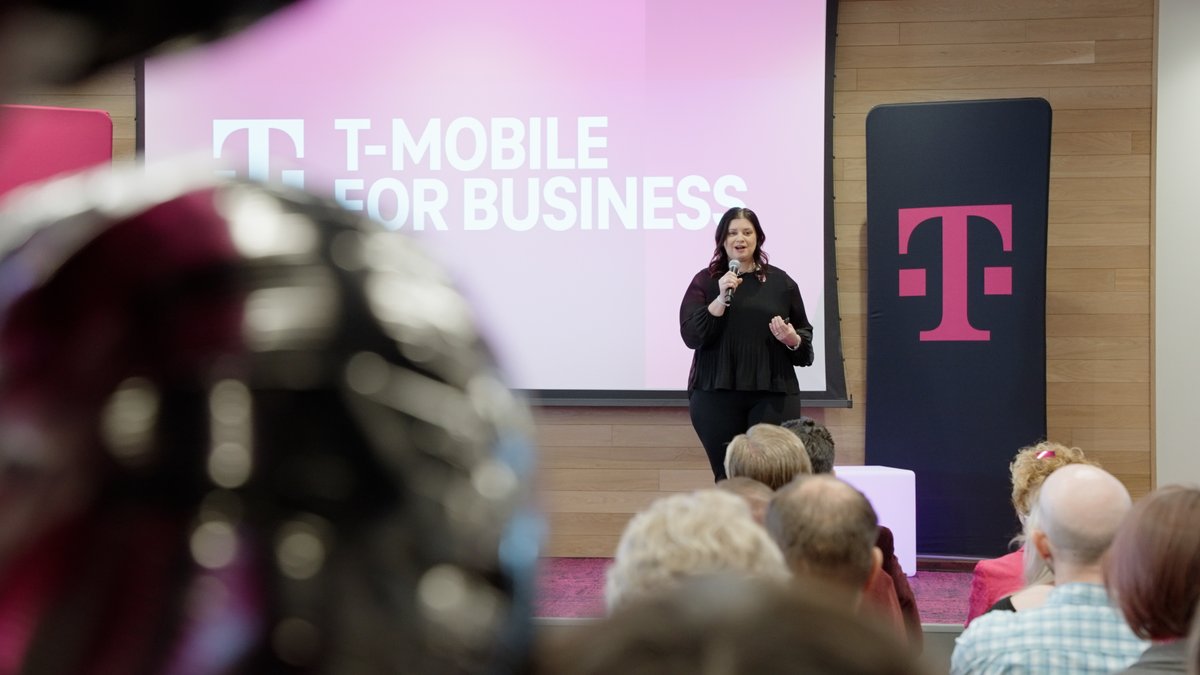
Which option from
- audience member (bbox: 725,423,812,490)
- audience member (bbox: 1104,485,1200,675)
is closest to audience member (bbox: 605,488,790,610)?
audience member (bbox: 1104,485,1200,675)

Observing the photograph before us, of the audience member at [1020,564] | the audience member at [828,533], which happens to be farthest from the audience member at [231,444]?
the audience member at [1020,564]

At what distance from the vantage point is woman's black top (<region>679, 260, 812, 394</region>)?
13.9 ft

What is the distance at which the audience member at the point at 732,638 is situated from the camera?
6.2 inches

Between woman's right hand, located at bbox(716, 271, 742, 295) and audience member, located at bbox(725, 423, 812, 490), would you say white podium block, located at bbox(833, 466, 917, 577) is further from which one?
audience member, located at bbox(725, 423, 812, 490)

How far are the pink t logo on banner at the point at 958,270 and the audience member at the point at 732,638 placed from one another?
4.93 m

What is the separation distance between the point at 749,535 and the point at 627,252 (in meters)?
4.14

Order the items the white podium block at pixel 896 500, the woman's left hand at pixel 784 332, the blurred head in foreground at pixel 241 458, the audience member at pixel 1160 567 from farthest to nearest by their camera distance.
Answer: the white podium block at pixel 896 500 → the woman's left hand at pixel 784 332 → the audience member at pixel 1160 567 → the blurred head in foreground at pixel 241 458

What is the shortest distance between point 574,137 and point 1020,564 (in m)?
3.29

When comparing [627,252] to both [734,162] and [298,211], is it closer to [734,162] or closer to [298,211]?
[734,162]

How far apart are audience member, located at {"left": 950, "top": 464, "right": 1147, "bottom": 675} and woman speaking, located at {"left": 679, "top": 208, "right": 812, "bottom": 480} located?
85.0 inches

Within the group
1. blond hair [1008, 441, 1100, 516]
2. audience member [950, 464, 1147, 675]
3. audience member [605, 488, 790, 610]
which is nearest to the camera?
audience member [605, 488, 790, 610]

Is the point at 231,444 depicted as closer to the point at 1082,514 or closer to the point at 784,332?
the point at 1082,514

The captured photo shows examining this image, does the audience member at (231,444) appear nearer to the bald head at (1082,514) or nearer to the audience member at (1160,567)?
the audience member at (1160,567)

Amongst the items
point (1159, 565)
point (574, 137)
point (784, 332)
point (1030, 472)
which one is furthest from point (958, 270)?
point (1159, 565)
